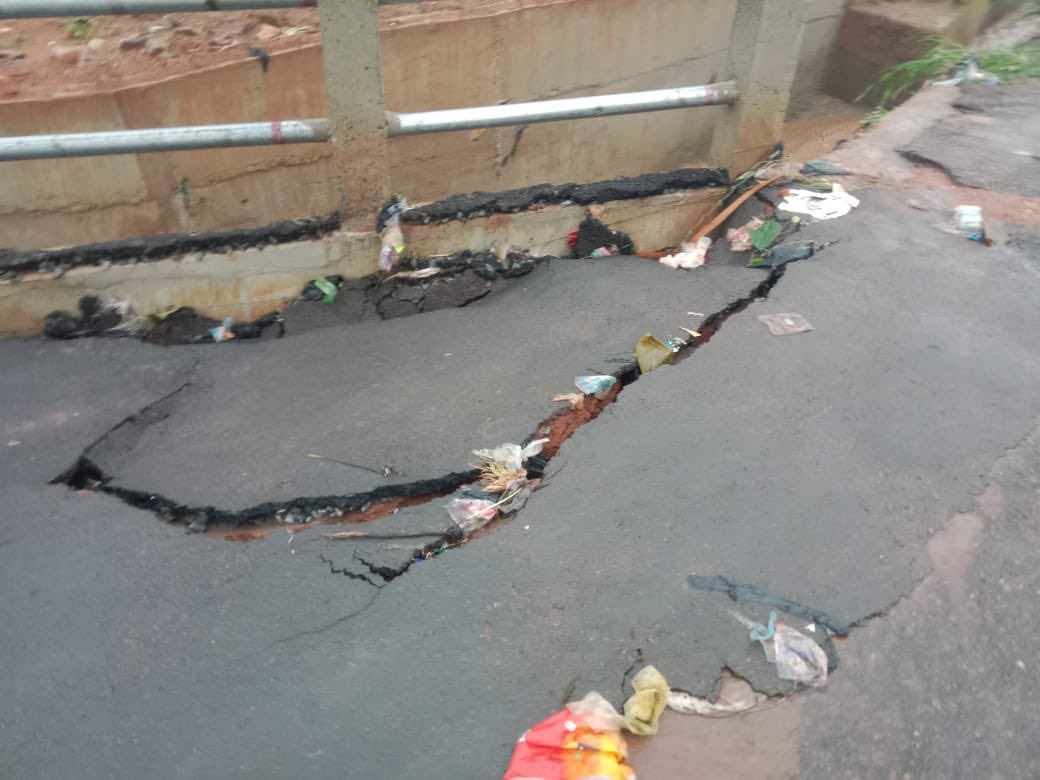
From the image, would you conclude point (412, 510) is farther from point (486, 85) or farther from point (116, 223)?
point (486, 85)

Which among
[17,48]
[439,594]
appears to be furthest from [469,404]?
[17,48]

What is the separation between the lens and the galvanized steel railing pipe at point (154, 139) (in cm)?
301

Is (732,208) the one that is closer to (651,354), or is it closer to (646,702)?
(651,354)

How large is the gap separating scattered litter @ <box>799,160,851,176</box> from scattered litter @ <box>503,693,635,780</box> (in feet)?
11.4

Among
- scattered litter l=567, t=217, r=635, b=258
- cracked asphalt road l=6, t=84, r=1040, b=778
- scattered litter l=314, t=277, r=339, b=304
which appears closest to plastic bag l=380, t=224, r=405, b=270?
scattered litter l=314, t=277, r=339, b=304

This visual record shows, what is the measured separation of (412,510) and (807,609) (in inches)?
47.1

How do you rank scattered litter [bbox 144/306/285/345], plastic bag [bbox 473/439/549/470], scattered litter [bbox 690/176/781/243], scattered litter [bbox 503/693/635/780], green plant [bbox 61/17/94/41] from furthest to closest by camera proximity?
green plant [bbox 61/17/94/41] → scattered litter [bbox 690/176/781/243] → scattered litter [bbox 144/306/285/345] → plastic bag [bbox 473/439/549/470] → scattered litter [bbox 503/693/635/780]

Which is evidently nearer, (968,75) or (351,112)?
(351,112)

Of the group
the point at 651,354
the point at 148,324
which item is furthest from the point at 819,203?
the point at 148,324

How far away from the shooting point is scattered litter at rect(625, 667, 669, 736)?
6.00 ft

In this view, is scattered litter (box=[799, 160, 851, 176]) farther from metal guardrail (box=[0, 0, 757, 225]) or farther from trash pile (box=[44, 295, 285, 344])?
trash pile (box=[44, 295, 285, 344])

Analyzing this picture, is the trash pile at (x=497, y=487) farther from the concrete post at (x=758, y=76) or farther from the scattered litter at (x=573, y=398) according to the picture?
the concrete post at (x=758, y=76)

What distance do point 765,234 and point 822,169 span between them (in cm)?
85

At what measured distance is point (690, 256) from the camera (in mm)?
4004
